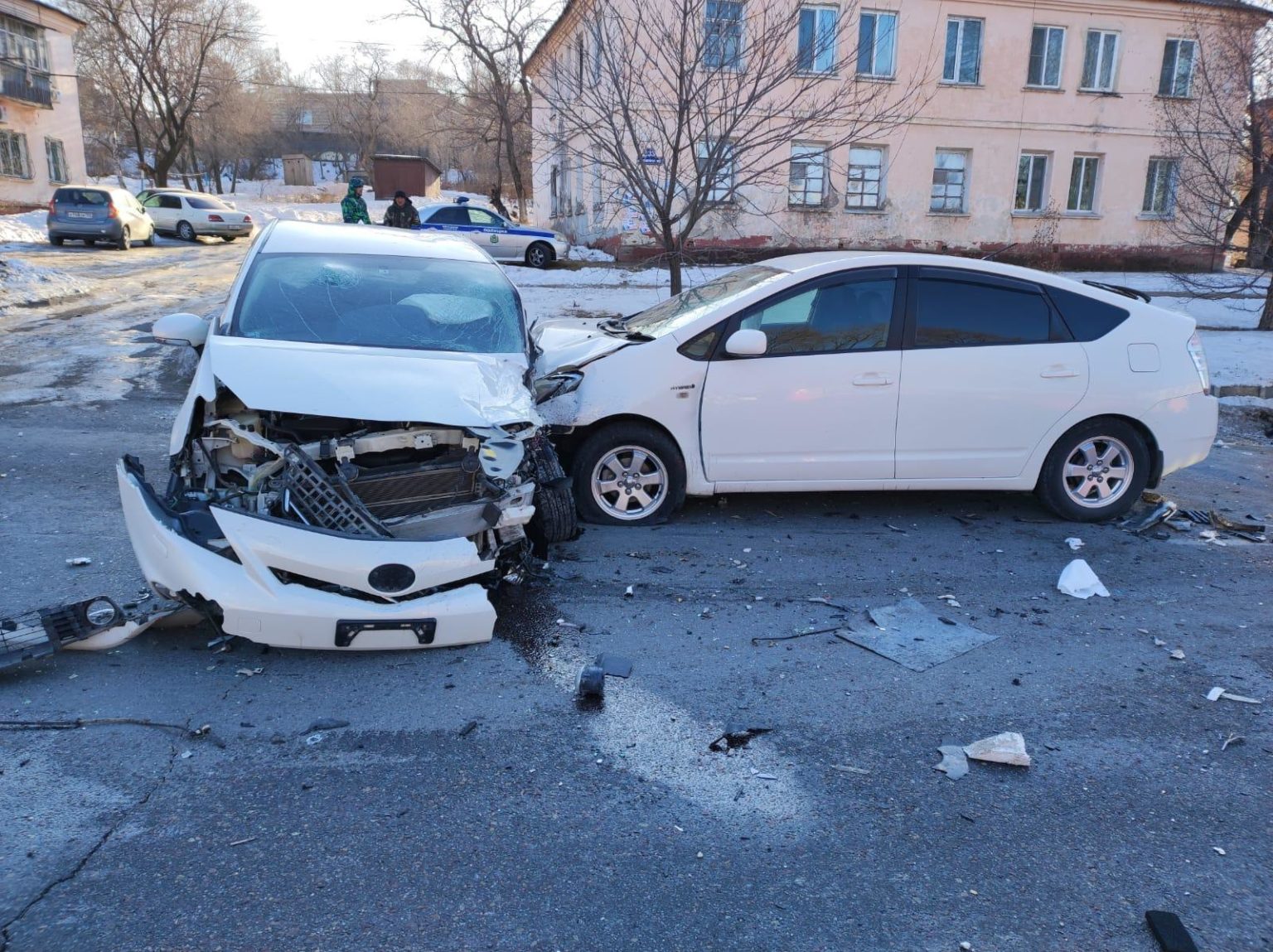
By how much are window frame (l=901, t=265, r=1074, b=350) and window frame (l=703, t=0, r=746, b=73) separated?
14.5 feet

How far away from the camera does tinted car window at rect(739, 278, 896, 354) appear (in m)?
5.80

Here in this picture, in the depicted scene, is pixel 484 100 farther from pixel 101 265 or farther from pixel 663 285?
pixel 663 285

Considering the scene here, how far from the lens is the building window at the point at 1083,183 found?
25.1 meters

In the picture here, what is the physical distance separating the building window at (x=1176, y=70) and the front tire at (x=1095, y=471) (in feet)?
78.5

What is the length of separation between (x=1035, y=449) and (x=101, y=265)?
20.8 meters

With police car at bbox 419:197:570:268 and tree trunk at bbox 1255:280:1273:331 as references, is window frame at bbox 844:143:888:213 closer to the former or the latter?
police car at bbox 419:197:570:268

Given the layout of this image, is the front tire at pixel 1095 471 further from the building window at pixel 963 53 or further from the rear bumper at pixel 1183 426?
the building window at pixel 963 53

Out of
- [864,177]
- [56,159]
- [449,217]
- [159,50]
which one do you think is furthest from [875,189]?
[159,50]

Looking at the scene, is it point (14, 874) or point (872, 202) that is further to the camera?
point (872, 202)

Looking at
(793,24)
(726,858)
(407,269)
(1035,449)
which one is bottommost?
→ (726,858)

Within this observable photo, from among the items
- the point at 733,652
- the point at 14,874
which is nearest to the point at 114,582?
the point at 14,874

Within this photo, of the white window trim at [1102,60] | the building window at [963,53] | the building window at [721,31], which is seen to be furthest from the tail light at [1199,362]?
the white window trim at [1102,60]

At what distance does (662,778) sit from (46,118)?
142 feet

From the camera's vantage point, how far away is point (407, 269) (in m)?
6.00
